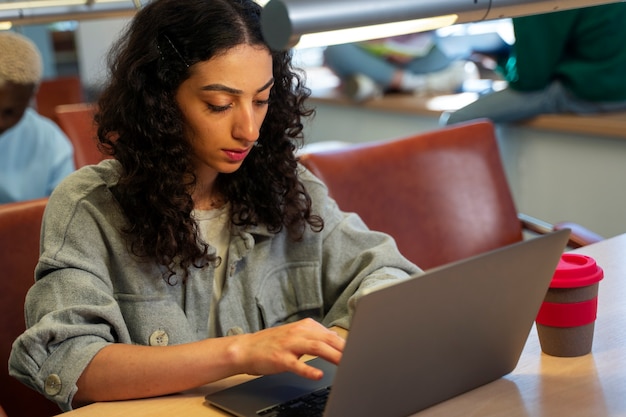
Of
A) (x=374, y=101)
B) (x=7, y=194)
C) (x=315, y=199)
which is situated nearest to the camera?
(x=315, y=199)

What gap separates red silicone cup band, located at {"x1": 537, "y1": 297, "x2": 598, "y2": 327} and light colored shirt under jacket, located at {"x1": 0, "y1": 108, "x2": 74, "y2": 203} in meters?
1.83

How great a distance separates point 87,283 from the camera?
48.9 inches

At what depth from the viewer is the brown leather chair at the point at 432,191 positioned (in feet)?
6.22

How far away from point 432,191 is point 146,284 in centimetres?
86

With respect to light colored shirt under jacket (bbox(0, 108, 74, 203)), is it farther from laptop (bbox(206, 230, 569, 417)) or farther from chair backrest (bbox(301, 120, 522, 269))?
laptop (bbox(206, 230, 569, 417))

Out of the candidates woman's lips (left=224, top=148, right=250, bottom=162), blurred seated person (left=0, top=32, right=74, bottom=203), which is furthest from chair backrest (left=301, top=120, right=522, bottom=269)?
blurred seated person (left=0, top=32, right=74, bottom=203)

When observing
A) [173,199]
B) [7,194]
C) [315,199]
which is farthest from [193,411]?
[7,194]

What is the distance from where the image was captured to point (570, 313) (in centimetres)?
120

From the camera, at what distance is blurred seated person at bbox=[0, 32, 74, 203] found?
258 cm

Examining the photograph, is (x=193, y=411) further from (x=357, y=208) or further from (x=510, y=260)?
(x=357, y=208)

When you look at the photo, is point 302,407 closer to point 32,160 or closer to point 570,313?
point 570,313

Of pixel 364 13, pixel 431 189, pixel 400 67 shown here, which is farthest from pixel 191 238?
pixel 400 67

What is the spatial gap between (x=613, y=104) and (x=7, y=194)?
189cm

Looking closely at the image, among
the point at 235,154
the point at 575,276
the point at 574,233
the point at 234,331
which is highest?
the point at 235,154
